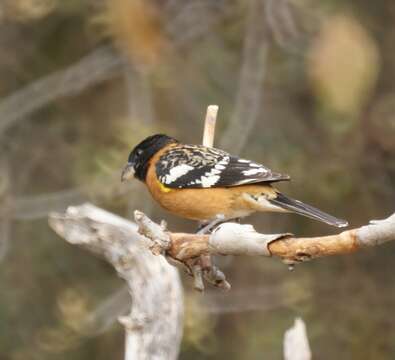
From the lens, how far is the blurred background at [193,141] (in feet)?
34.0

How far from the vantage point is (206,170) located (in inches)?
291

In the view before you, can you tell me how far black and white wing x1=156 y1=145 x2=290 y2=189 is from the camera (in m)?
7.09

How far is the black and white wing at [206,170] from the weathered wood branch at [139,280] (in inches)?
21.4

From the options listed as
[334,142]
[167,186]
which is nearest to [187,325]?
[334,142]

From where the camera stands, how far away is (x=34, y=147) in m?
11.5

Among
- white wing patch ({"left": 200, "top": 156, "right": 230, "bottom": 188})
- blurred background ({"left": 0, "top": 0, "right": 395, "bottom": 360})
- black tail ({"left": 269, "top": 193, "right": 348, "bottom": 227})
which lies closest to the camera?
black tail ({"left": 269, "top": 193, "right": 348, "bottom": 227})

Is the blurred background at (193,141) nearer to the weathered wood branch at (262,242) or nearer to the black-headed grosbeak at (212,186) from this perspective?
the black-headed grosbeak at (212,186)

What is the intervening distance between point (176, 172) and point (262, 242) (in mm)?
2099

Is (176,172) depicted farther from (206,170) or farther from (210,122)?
(210,122)

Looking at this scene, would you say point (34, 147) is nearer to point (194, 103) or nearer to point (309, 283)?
point (194, 103)

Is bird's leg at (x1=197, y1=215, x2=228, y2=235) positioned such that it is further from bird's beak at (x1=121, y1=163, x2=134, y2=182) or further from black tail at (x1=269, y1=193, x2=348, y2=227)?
bird's beak at (x1=121, y1=163, x2=134, y2=182)

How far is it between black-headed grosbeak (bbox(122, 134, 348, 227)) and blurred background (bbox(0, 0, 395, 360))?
2.44 metres

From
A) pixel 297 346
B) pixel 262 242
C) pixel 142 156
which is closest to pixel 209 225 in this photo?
pixel 142 156

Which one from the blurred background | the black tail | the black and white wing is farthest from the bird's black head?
→ the blurred background
